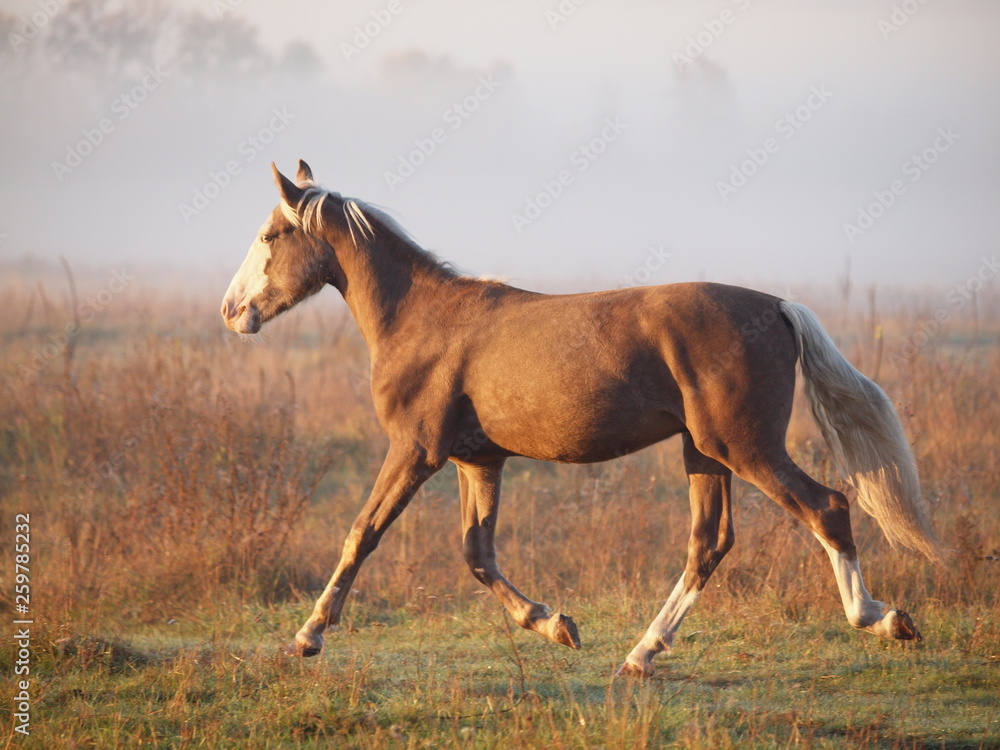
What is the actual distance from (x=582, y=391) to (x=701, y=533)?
1.06m

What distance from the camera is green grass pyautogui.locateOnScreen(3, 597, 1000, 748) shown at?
12.6ft

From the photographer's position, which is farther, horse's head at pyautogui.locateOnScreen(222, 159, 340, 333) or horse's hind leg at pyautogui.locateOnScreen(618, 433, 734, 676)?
A: horse's head at pyautogui.locateOnScreen(222, 159, 340, 333)

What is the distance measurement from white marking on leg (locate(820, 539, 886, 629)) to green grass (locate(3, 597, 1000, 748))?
0.36m

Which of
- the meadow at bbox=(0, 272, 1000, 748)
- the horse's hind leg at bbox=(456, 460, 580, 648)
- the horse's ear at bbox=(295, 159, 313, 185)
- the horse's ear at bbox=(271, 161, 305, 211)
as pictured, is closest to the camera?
the meadow at bbox=(0, 272, 1000, 748)

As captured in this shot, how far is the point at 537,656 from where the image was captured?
5.18 metres

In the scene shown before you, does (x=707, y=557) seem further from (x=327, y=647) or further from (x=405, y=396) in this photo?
(x=327, y=647)

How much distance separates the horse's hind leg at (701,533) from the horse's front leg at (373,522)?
4.49 feet

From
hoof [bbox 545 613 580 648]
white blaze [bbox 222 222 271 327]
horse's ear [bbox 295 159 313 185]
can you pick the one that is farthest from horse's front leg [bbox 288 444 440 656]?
horse's ear [bbox 295 159 313 185]

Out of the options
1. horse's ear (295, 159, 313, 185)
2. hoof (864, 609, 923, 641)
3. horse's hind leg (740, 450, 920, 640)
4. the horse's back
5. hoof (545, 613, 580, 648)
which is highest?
horse's ear (295, 159, 313, 185)

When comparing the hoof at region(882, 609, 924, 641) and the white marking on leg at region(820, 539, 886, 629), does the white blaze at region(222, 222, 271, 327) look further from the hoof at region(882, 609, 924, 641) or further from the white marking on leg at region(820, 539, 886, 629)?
the hoof at region(882, 609, 924, 641)

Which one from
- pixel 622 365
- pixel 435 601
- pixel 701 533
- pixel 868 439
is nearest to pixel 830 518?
pixel 868 439

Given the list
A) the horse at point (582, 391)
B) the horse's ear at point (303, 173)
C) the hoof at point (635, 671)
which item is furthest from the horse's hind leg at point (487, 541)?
the horse's ear at point (303, 173)

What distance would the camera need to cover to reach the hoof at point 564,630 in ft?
15.4

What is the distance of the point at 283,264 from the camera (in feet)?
17.1
